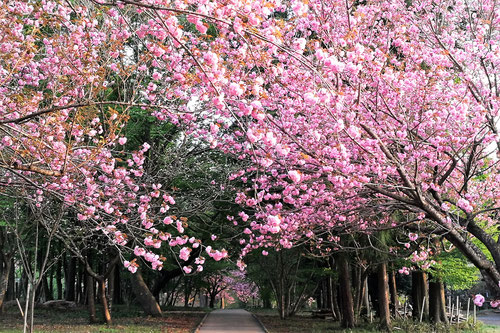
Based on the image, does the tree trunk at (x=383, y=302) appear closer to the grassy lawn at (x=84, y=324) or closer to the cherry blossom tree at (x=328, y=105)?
the grassy lawn at (x=84, y=324)

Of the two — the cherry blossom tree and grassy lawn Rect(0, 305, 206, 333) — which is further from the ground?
the cherry blossom tree

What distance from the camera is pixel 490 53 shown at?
7.76 m

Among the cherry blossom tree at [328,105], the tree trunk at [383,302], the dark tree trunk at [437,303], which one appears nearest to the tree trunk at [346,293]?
the tree trunk at [383,302]

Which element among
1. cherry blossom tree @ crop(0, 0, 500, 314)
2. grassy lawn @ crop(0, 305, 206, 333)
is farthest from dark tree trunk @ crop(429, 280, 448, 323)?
cherry blossom tree @ crop(0, 0, 500, 314)

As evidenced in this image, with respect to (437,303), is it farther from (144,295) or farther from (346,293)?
(144,295)

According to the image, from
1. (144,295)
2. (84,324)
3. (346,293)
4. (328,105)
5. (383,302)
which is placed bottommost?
(84,324)

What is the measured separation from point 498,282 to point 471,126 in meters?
2.74

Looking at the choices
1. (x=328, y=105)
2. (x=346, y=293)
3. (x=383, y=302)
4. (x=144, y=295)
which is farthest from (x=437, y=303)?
(x=328, y=105)

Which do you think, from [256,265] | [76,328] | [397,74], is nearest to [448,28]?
[397,74]

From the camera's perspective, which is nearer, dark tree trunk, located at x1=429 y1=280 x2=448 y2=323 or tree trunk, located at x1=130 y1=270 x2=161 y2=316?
A: dark tree trunk, located at x1=429 y1=280 x2=448 y2=323

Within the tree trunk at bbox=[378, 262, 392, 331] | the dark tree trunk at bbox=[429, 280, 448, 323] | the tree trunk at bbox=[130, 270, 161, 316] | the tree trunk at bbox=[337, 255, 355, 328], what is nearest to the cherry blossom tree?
the tree trunk at bbox=[378, 262, 392, 331]

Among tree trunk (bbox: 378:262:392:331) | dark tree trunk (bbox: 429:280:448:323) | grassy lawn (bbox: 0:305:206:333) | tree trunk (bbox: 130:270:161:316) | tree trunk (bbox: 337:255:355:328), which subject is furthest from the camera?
tree trunk (bbox: 130:270:161:316)

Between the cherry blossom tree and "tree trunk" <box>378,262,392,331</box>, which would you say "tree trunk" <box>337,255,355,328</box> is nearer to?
"tree trunk" <box>378,262,392,331</box>

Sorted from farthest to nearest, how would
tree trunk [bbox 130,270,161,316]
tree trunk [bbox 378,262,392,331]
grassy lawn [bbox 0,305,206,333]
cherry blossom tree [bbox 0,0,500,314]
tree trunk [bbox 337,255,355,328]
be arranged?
tree trunk [bbox 130,270,161,316] < tree trunk [bbox 337,255,355,328] < tree trunk [bbox 378,262,392,331] < grassy lawn [bbox 0,305,206,333] < cherry blossom tree [bbox 0,0,500,314]
